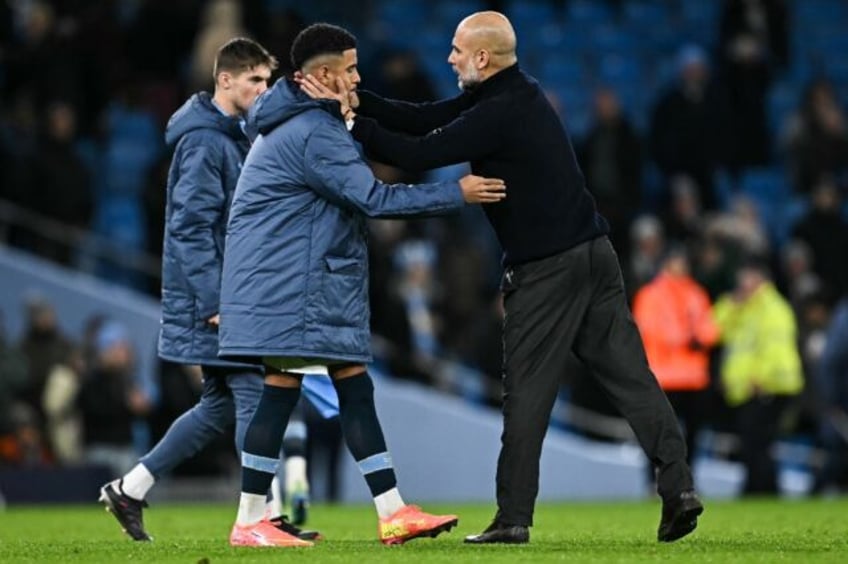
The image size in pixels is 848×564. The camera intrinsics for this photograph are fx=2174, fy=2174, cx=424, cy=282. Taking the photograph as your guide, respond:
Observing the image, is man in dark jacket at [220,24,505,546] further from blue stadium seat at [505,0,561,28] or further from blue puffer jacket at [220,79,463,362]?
blue stadium seat at [505,0,561,28]

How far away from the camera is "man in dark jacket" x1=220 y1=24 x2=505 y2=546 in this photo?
30.1 feet

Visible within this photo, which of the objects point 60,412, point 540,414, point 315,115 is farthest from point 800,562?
point 60,412

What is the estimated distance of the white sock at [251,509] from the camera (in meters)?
9.34

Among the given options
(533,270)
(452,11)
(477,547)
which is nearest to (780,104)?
(452,11)

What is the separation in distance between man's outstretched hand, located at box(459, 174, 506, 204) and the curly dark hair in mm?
777

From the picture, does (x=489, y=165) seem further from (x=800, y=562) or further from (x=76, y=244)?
(x=76, y=244)

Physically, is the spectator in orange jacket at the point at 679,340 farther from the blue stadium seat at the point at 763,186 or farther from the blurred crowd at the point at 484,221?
the blue stadium seat at the point at 763,186

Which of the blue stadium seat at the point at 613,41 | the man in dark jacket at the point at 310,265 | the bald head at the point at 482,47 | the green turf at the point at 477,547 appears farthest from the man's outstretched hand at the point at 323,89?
the blue stadium seat at the point at 613,41

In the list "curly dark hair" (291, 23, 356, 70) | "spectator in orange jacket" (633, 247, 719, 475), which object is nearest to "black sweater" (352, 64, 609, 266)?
"curly dark hair" (291, 23, 356, 70)

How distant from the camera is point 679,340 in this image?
1797 cm

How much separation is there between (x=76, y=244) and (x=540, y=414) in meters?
10.9

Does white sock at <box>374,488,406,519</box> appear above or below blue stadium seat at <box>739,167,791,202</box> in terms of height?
below

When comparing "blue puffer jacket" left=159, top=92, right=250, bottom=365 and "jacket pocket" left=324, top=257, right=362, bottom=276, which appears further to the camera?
"blue puffer jacket" left=159, top=92, right=250, bottom=365

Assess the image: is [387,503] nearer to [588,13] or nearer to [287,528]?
[287,528]
